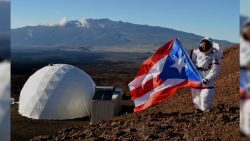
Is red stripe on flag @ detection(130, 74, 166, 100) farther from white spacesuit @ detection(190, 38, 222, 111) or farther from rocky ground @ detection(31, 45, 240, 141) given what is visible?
white spacesuit @ detection(190, 38, 222, 111)

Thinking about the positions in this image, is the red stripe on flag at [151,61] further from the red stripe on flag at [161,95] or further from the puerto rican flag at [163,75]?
the red stripe on flag at [161,95]

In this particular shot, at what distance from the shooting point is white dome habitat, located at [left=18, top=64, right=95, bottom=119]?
19.7 m

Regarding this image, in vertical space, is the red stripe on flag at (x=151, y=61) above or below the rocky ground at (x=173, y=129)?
above

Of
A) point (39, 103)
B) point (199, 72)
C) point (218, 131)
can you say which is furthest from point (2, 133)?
point (39, 103)

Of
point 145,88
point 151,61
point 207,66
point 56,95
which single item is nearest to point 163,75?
point 151,61

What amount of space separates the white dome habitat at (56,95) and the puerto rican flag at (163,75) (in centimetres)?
1154

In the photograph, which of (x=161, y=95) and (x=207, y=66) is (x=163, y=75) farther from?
(x=207, y=66)

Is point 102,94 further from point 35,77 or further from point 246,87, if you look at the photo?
point 246,87

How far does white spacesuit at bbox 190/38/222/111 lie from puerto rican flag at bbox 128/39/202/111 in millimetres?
435

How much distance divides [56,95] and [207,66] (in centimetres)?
1195

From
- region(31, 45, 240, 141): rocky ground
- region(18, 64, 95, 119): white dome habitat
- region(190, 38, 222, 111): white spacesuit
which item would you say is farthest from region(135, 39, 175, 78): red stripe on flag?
region(18, 64, 95, 119): white dome habitat

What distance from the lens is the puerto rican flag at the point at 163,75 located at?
28.6 feet

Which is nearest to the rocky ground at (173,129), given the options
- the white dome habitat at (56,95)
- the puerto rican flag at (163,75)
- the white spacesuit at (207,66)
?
the white spacesuit at (207,66)

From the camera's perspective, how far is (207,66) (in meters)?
9.45
